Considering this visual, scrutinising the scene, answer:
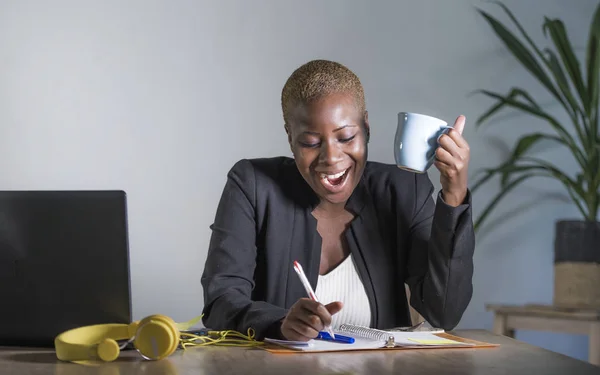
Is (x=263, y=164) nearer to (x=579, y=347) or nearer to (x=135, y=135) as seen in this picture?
(x=135, y=135)

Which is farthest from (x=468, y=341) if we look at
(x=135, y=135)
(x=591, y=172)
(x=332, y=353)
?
(x=135, y=135)

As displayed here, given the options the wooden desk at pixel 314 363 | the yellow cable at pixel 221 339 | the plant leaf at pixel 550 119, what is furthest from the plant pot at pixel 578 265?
the yellow cable at pixel 221 339

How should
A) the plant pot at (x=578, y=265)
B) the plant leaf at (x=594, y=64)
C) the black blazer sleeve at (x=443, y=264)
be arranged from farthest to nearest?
the plant leaf at (x=594, y=64) → the plant pot at (x=578, y=265) → the black blazer sleeve at (x=443, y=264)

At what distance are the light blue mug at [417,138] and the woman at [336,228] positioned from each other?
3.8 inches

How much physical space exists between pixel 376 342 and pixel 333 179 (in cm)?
47

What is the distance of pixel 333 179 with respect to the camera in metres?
1.66

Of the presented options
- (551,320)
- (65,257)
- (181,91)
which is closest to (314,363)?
(65,257)

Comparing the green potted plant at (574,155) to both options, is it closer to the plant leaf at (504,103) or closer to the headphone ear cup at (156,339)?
the plant leaf at (504,103)

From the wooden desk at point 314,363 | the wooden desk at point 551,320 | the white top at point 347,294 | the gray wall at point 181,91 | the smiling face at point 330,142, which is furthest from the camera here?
the gray wall at point 181,91

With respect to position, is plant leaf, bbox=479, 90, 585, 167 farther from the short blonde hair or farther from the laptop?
the laptop

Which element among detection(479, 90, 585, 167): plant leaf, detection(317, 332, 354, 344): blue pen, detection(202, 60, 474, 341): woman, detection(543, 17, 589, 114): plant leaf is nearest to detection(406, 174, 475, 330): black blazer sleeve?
detection(202, 60, 474, 341): woman

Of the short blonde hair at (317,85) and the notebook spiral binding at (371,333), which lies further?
the short blonde hair at (317,85)

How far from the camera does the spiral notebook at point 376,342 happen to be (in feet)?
4.05

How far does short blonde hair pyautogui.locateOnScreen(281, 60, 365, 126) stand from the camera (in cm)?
164
